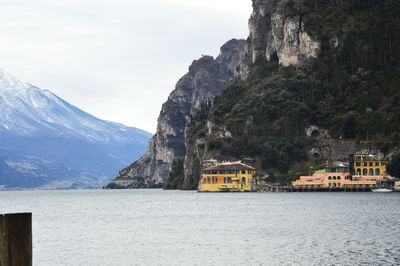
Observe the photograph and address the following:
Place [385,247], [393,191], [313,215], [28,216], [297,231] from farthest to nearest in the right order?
[393,191] < [313,215] < [297,231] < [385,247] < [28,216]

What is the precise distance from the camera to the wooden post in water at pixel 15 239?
13195 millimetres

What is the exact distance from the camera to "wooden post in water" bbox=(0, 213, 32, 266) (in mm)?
13195

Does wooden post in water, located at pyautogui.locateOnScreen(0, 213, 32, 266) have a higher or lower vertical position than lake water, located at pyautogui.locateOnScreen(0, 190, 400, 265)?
higher

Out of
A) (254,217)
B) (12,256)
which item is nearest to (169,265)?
(12,256)

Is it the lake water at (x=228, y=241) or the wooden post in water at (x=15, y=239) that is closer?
the wooden post in water at (x=15, y=239)

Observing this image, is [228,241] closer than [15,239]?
No

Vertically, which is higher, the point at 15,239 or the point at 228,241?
the point at 15,239

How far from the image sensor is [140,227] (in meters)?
84.3

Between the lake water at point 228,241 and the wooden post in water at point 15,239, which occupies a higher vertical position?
the wooden post in water at point 15,239

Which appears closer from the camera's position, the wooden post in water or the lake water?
the wooden post in water

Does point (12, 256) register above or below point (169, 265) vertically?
above

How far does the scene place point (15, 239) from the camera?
1336 cm

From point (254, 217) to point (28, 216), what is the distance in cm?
8578

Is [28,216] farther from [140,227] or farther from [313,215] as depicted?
[313,215]
